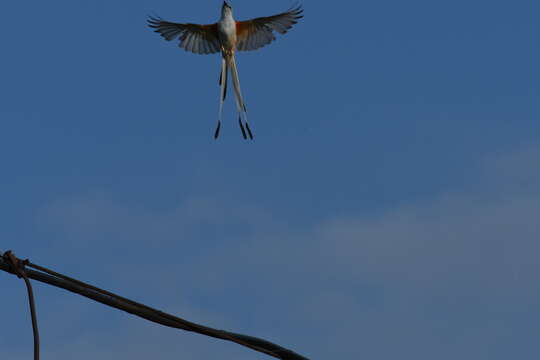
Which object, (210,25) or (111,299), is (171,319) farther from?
(210,25)

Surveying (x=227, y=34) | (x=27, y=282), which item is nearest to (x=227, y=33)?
(x=227, y=34)

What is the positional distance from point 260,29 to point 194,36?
0.86 meters

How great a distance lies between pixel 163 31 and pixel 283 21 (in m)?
1.47

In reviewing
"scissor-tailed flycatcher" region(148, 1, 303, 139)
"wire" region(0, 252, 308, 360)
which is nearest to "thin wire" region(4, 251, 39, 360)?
"wire" region(0, 252, 308, 360)

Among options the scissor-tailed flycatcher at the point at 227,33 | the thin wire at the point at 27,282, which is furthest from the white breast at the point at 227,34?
the thin wire at the point at 27,282

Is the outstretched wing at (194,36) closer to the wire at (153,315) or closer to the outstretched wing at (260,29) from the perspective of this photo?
the outstretched wing at (260,29)

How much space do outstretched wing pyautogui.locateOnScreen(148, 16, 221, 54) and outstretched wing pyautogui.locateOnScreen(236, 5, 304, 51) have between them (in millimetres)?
330

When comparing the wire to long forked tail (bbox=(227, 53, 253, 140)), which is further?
long forked tail (bbox=(227, 53, 253, 140))

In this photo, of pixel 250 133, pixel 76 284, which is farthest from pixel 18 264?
pixel 250 133

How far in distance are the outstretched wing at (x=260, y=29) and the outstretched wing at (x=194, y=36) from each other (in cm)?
33

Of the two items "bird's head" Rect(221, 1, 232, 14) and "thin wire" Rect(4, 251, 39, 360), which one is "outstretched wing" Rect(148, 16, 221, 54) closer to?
"bird's head" Rect(221, 1, 232, 14)

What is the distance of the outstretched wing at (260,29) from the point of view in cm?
1032

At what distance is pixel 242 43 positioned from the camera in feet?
34.5

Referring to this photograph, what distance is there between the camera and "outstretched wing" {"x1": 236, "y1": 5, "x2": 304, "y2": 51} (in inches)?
406
